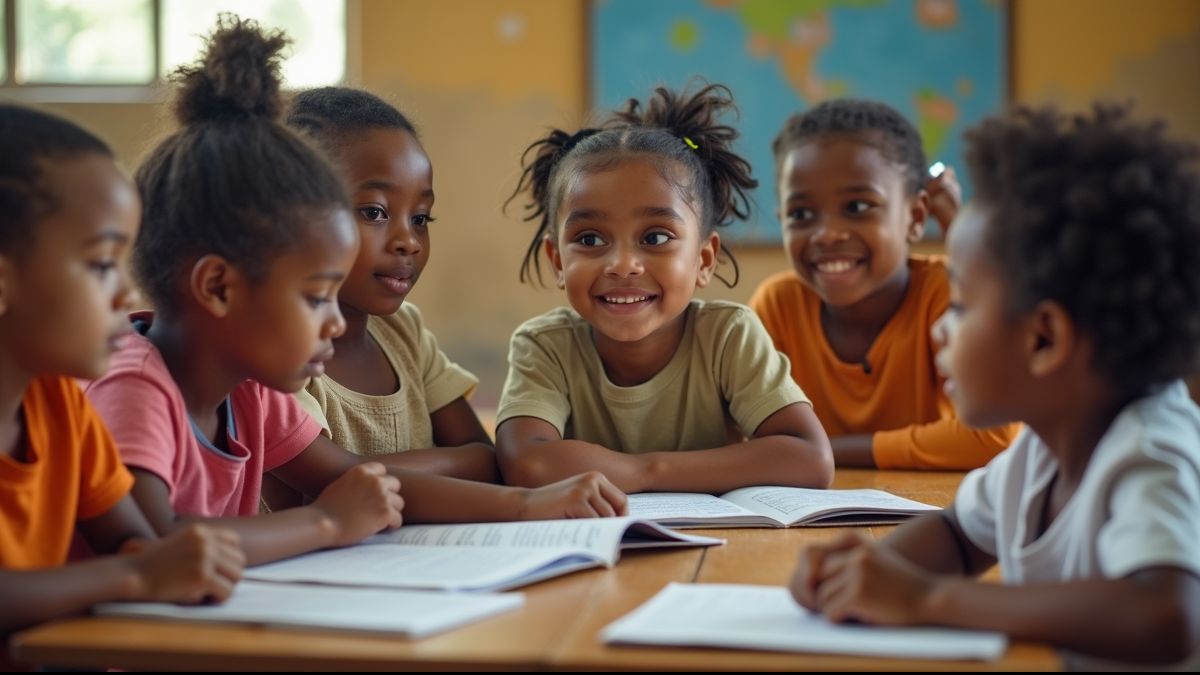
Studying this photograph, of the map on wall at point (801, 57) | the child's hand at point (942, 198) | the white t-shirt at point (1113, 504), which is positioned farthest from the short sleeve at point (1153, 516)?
the map on wall at point (801, 57)

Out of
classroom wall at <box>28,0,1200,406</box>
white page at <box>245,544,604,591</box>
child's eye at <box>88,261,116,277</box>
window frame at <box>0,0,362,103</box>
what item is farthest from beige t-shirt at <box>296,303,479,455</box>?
window frame at <box>0,0,362,103</box>

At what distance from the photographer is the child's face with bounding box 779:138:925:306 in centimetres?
242

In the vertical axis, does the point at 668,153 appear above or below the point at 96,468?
above

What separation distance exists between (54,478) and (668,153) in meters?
1.11

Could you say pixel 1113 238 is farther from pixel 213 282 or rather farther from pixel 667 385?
pixel 667 385

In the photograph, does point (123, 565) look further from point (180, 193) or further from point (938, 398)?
point (938, 398)

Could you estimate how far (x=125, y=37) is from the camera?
5766 mm

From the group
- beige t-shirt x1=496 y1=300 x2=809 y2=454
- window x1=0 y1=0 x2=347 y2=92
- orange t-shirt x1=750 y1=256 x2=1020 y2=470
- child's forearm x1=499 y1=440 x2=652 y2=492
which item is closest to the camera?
child's forearm x1=499 y1=440 x2=652 y2=492

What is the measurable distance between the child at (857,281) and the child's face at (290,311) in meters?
1.26

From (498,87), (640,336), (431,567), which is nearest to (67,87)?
(498,87)

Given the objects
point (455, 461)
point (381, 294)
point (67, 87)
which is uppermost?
point (67, 87)

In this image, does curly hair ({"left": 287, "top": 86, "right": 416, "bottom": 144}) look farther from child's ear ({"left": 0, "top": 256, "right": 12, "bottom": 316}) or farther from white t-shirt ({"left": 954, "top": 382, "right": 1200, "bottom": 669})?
white t-shirt ({"left": 954, "top": 382, "right": 1200, "bottom": 669})

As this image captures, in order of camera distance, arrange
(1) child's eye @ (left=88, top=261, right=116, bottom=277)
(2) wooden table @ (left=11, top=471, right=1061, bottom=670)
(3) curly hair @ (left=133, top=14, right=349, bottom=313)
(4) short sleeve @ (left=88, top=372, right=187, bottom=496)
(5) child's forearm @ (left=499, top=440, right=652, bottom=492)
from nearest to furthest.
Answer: (2) wooden table @ (left=11, top=471, right=1061, bottom=670)
(1) child's eye @ (left=88, top=261, right=116, bottom=277)
(4) short sleeve @ (left=88, top=372, right=187, bottom=496)
(3) curly hair @ (left=133, top=14, right=349, bottom=313)
(5) child's forearm @ (left=499, top=440, right=652, bottom=492)

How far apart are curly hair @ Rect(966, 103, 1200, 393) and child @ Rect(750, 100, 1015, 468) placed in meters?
1.34
